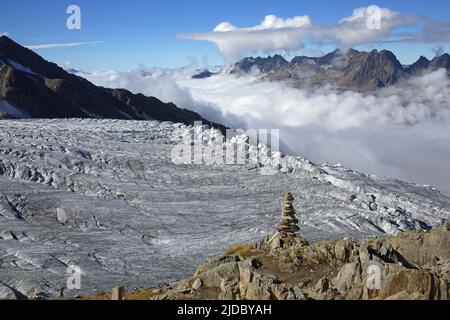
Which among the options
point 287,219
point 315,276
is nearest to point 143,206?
point 287,219

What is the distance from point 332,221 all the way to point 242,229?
1626 centimetres

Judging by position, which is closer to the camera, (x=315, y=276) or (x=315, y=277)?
(x=315, y=277)

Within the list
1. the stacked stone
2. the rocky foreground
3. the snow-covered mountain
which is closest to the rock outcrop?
the rocky foreground

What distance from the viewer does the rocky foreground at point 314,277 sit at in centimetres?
3091

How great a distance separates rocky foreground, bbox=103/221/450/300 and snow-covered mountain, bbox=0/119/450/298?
25.4 meters

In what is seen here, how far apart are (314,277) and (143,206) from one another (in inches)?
2334

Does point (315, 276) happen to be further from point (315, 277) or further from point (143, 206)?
point (143, 206)

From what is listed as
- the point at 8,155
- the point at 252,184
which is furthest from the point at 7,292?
the point at 252,184

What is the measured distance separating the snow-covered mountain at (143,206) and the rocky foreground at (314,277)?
999 inches

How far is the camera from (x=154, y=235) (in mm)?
84438

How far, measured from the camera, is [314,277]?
38594 millimetres

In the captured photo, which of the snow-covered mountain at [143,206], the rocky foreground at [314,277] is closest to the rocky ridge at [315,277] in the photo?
the rocky foreground at [314,277]

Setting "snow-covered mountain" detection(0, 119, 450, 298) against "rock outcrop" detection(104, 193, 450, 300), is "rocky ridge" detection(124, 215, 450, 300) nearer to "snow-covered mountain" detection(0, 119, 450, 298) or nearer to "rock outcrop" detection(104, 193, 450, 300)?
"rock outcrop" detection(104, 193, 450, 300)
